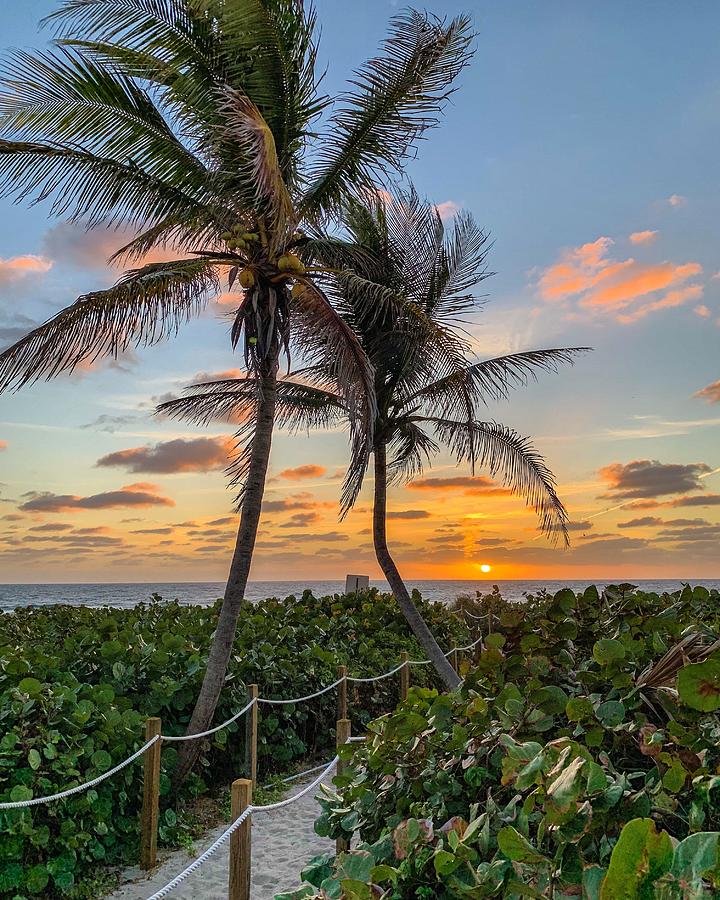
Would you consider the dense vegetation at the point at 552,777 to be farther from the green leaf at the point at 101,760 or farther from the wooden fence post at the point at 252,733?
the wooden fence post at the point at 252,733

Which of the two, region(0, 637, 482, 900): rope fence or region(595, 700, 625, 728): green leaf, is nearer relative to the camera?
region(595, 700, 625, 728): green leaf

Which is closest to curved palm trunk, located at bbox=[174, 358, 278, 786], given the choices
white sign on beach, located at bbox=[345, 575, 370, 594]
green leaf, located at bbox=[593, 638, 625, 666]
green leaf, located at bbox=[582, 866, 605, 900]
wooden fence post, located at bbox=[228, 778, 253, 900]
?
wooden fence post, located at bbox=[228, 778, 253, 900]

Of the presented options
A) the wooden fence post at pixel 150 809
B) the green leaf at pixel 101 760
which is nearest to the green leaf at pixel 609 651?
the green leaf at pixel 101 760

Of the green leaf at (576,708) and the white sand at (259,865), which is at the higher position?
the green leaf at (576,708)

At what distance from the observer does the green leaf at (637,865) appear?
801mm

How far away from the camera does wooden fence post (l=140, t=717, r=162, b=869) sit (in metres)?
5.30

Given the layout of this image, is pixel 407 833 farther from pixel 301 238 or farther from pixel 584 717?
pixel 301 238

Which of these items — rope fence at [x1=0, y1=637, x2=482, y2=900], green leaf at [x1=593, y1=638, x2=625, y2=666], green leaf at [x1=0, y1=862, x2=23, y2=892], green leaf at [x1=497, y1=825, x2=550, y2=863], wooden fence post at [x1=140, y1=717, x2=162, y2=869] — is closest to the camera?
green leaf at [x1=497, y1=825, x2=550, y2=863]

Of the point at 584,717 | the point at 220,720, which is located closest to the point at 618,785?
the point at 584,717

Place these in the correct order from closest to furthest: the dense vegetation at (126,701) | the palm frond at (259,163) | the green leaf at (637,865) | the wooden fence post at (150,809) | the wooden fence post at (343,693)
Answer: the green leaf at (637,865) → the dense vegetation at (126,701) → the wooden fence post at (150,809) → the palm frond at (259,163) → the wooden fence post at (343,693)

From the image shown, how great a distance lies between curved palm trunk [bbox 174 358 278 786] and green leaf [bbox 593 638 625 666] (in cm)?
483

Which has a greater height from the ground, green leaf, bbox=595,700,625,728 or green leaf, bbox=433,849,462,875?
green leaf, bbox=595,700,625,728

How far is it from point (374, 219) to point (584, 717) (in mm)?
9129

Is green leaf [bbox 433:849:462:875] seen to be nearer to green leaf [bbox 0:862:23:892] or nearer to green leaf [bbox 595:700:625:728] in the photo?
green leaf [bbox 595:700:625:728]
